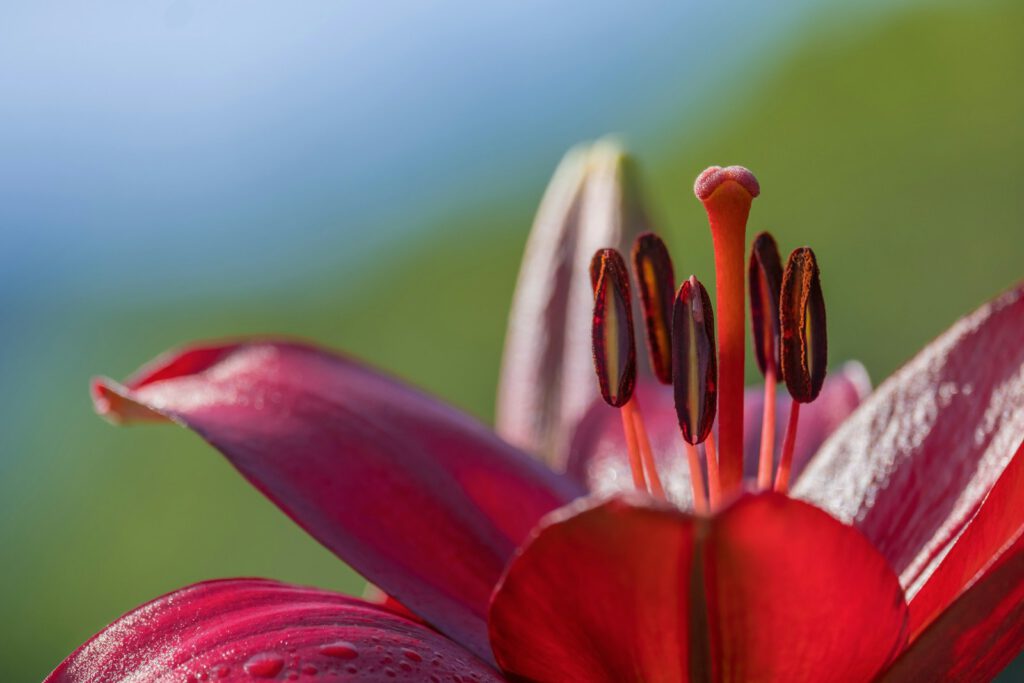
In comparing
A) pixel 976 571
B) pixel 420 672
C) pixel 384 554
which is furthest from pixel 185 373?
pixel 976 571

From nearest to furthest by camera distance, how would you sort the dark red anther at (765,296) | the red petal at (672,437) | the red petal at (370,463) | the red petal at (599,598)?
the red petal at (599,598), the red petal at (370,463), the dark red anther at (765,296), the red petal at (672,437)

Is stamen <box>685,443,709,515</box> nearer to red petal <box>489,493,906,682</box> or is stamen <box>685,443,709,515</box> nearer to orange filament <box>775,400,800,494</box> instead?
orange filament <box>775,400,800,494</box>

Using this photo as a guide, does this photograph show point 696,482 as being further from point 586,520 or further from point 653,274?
point 586,520

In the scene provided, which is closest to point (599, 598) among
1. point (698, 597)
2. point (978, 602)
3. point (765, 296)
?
point (698, 597)

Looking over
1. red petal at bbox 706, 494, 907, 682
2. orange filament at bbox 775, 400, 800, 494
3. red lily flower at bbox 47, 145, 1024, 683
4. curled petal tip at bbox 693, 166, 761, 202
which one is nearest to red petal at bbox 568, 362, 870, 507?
red lily flower at bbox 47, 145, 1024, 683

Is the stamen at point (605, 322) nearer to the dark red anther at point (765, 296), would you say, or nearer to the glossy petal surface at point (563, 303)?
the dark red anther at point (765, 296)

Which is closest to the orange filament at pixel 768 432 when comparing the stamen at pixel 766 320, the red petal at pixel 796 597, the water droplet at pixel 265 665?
the stamen at pixel 766 320

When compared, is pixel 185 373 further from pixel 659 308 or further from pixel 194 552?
pixel 194 552
